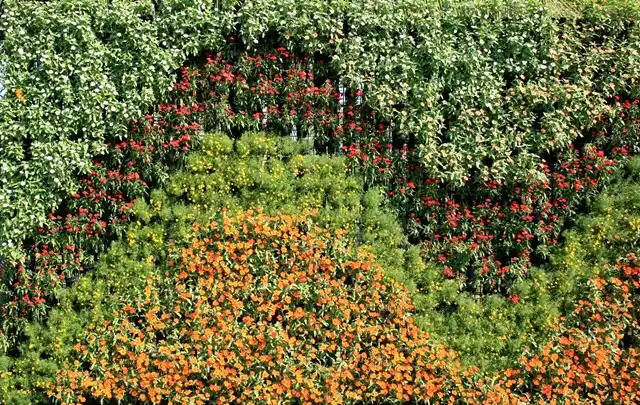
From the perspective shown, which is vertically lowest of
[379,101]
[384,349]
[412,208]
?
[384,349]

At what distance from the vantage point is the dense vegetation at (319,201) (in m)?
5.66

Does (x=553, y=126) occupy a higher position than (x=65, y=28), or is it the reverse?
(x=65, y=28)

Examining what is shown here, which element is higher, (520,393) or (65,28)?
(65,28)

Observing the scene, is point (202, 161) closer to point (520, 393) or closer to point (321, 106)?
point (321, 106)

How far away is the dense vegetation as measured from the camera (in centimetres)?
566

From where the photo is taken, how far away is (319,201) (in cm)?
608

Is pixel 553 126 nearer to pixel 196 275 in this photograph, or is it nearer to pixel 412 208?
pixel 412 208

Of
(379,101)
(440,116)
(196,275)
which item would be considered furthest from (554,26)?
(196,275)

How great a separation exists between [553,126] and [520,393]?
2.28 meters

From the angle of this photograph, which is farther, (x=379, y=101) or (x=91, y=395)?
(x=379, y=101)

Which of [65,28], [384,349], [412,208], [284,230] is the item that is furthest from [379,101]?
[65,28]

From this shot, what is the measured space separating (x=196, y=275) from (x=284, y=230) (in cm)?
79

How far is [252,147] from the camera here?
20.0 feet

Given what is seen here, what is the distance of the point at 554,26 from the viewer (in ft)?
20.7
